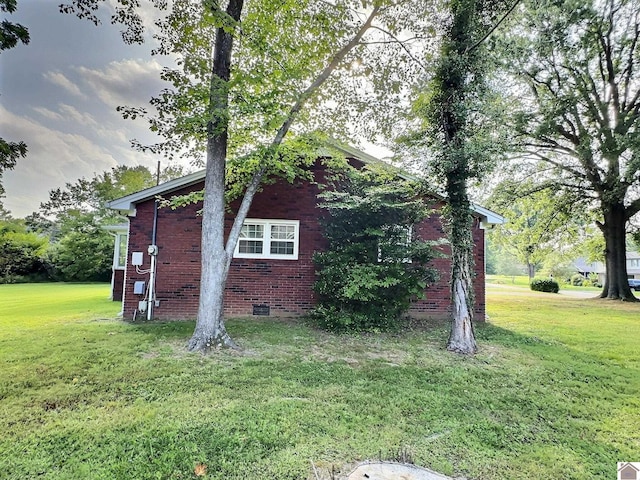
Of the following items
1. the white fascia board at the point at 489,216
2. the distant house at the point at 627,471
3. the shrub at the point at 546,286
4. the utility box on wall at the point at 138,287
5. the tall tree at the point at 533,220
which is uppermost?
the tall tree at the point at 533,220

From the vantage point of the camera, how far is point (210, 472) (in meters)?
2.50

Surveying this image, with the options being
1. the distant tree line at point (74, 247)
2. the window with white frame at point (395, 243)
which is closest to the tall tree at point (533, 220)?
the window with white frame at point (395, 243)

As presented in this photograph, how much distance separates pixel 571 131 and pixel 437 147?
14657 millimetres

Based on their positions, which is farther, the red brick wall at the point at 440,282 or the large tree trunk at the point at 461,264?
the red brick wall at the point at 440,282

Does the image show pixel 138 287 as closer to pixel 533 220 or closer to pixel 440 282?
pixel 440 282

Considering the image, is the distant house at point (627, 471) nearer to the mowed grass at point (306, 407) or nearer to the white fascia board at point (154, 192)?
the mowed grass at point (306, 407)

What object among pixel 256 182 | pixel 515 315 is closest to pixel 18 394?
pixel 256 182

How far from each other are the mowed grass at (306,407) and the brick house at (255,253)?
6.52ft

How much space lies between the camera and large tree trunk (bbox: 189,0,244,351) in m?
6.09

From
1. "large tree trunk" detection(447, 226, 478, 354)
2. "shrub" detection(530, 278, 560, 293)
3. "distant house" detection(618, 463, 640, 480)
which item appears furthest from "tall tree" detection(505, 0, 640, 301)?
"distant house" detection(618, 463, 640, 480)

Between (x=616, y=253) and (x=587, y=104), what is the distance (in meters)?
→ 7.38

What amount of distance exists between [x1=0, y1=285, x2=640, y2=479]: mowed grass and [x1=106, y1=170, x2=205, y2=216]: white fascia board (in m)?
3.23

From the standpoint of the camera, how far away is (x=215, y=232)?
20.6ft

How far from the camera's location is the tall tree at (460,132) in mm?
6160
